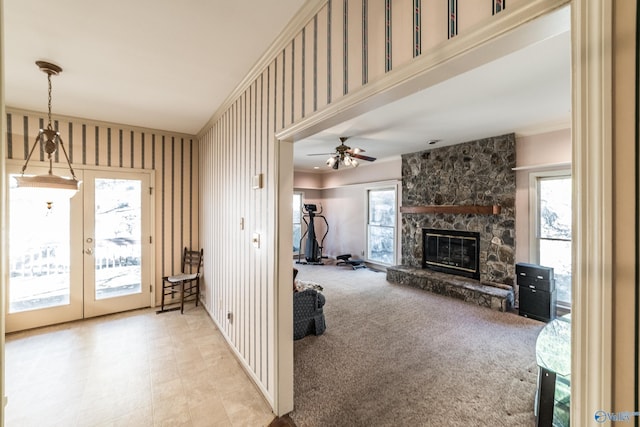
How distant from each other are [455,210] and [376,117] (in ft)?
8.25

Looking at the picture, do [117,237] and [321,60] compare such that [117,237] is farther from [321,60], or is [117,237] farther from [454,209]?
[454,209]

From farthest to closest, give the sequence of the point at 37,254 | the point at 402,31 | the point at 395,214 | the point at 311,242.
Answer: the point at 311,242, the point at 395,214, the point at 37,254, the point at 402,31

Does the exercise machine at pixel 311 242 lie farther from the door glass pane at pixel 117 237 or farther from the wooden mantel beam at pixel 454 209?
the door glass pane at pixel 117 237

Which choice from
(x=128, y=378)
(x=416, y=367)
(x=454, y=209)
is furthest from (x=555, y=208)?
(x=128, y=378)

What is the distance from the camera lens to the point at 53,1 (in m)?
1.61

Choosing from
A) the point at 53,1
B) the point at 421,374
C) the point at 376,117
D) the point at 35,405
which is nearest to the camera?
the point at 53,1

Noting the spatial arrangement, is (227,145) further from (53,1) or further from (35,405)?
(35,405)

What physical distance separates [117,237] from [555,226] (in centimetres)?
Answer: 637

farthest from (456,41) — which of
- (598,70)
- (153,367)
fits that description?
(153,367)

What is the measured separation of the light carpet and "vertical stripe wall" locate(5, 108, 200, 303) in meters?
2.67

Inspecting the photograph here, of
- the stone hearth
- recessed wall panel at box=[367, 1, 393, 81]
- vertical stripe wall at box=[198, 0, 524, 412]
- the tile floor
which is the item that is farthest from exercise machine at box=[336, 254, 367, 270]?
recessed wall panel at box=[367, 1, 393, 81]

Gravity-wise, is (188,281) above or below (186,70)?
below

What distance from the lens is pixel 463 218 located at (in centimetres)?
494

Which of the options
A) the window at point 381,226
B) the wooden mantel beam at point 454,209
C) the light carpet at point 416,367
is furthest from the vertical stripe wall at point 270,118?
the window at point 381,226
